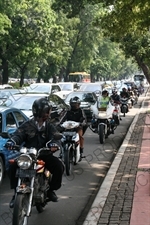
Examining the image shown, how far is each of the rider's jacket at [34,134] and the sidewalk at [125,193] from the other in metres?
1.25

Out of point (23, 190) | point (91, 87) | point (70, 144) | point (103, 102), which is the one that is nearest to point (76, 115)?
point (70, 144)

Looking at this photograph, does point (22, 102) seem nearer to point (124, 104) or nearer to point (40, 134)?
point (124, 104)

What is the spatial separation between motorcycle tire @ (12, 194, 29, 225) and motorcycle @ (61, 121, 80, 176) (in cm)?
354

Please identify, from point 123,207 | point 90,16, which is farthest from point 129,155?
point 90,16

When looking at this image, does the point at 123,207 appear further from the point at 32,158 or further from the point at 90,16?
the point at 90,16

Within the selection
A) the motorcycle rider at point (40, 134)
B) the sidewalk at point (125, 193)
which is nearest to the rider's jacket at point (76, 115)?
the sidewalk at point (125, 193)

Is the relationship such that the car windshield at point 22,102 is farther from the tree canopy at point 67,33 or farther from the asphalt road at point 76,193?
the tree canopy at point 67,33

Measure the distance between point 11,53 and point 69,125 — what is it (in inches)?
1126

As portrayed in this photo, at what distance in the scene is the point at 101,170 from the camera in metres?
9.50

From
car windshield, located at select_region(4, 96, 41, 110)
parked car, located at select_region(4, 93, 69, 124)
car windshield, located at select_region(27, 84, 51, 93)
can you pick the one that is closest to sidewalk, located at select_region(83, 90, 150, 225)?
parked car, located at select_region(4, 93, 69, 124)

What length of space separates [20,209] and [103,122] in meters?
8.79

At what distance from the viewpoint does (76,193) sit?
7.51 metres

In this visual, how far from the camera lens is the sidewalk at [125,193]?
5.84 meters

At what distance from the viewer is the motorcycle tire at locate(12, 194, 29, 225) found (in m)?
4.86
